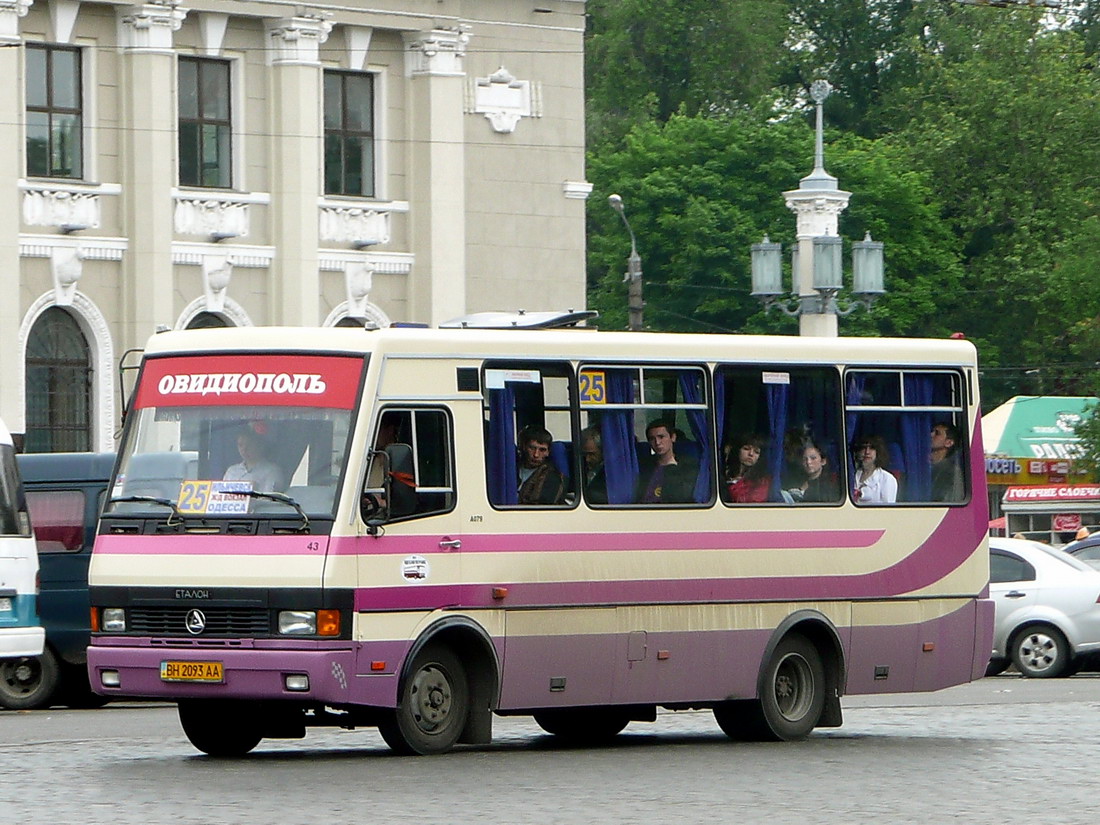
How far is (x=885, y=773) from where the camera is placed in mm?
15242

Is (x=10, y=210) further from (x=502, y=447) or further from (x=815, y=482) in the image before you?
(x=502, y=447)

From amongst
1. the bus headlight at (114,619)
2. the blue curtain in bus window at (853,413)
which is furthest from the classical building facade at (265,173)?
the bus headlight at (114,619)

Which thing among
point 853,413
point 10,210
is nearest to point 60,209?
point 10,210

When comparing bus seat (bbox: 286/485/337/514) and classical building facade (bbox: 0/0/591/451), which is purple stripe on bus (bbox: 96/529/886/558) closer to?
bus seat (bbox: 286/485/337/514)

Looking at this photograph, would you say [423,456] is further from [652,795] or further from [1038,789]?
[1038,789]


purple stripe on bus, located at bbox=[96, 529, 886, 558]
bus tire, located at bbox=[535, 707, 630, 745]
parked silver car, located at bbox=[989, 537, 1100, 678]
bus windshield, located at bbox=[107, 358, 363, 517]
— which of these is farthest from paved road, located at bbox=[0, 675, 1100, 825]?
parked silver car, located at bbox=[989, 537, 1100, 678]

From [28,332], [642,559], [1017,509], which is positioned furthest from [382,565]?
[1017,509]

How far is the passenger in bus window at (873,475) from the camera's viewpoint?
1822cm

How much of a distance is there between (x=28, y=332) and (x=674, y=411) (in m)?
26.3

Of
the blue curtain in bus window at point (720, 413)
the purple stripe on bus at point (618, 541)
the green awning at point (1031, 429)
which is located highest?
the green awning at point (1031, 429)

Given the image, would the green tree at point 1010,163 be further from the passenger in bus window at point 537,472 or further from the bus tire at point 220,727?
the bus tire at point 220,727

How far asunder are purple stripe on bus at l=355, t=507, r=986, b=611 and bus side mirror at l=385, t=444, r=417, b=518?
45cm

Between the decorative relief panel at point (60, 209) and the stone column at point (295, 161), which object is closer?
the decorative relief panel at point (60, 209)

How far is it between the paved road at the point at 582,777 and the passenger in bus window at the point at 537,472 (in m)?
1.57
